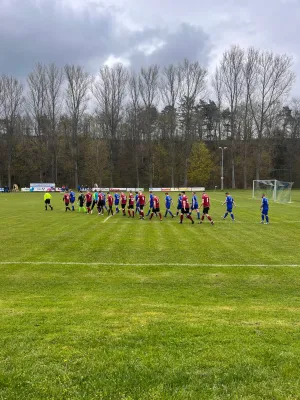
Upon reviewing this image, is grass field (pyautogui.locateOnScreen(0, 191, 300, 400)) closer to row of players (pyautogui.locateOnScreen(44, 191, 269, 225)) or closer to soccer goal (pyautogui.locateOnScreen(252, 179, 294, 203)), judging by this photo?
row of players (pyautogui.locateOnScreen(44, 191, 269, 225))

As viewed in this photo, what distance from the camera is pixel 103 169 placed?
2832 inches

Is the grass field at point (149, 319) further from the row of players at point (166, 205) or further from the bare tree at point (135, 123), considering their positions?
the bare tree at point (135, 123)

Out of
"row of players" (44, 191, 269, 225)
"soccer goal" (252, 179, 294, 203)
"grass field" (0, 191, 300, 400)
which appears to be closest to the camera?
"grass field" (0, 191, 300, 400)

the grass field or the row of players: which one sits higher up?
the row of players

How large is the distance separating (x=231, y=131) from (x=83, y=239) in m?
61.2

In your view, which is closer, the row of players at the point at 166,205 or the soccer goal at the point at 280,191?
the row of players at the point at 166,205

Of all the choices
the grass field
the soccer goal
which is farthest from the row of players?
the soccer goal

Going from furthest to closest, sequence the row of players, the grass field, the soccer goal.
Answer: the soccer goal < the row of players < the grass field

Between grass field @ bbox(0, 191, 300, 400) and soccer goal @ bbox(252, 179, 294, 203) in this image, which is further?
soccer goal @ bbox(252, 179, 294, 203)

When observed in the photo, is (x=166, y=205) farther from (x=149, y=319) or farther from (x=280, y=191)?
(x=280, y=191)

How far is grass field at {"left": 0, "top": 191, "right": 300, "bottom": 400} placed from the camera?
369 cm

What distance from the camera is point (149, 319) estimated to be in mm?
5781

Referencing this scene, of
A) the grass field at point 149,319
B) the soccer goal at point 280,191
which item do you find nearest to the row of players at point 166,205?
the grass field at point 149,319

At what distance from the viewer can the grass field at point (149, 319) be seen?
369 centimetres
